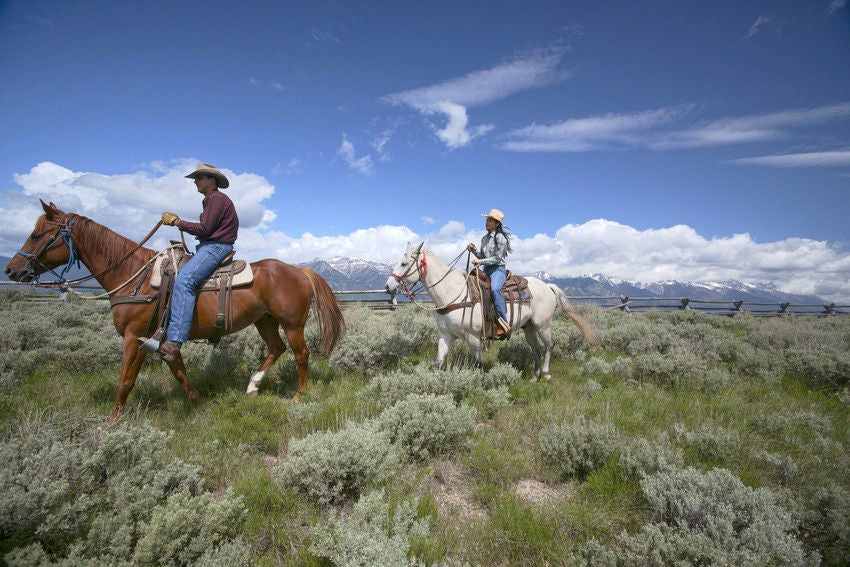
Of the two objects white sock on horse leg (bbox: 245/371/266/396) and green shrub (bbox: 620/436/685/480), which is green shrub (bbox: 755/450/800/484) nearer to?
green shrub (bbox: 620/436/685/480)

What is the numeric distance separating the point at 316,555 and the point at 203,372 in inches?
196

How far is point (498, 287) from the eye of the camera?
664 centimetres

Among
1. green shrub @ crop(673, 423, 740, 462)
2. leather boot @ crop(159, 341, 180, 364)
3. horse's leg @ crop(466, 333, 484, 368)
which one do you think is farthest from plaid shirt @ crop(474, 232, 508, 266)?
leather boot @ crop(159, 341, 180, 364)

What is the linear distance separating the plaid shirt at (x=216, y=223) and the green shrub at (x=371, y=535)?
4.12 metres

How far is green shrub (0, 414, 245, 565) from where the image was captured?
196cm

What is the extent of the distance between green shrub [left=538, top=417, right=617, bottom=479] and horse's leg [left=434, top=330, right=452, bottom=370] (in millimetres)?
2722

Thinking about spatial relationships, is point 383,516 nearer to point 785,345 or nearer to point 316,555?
point 316,555

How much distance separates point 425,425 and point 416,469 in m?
0.47

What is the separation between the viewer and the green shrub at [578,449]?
136 inches

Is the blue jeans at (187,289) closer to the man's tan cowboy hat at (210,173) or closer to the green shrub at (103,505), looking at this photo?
the man's tan cowboy hat at (210,173)

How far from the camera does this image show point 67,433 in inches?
112

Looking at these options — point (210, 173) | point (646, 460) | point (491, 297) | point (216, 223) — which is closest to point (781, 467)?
point (646, 460)

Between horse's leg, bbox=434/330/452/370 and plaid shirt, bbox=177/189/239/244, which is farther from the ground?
plaid shirt, bbox=177/189/239/244

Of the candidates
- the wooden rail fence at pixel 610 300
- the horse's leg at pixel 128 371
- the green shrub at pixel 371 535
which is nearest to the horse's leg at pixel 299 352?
the horse's leg at pixel 128 371
